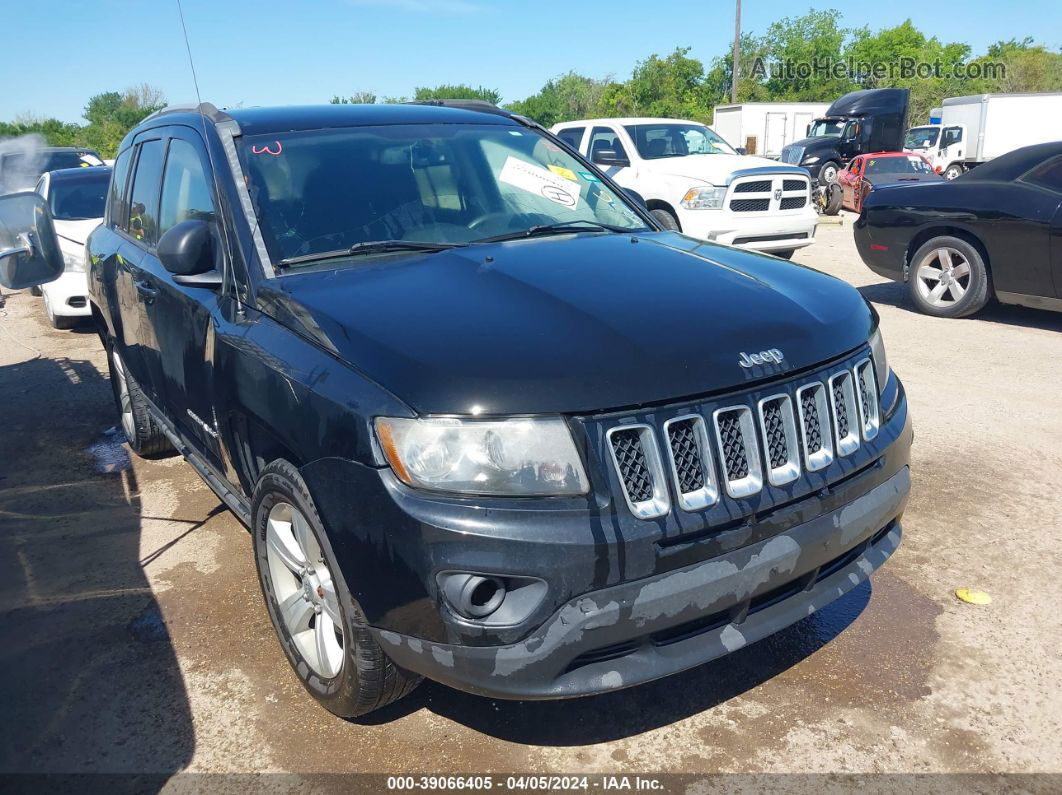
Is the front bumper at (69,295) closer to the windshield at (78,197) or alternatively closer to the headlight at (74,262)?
the headlight at (74,262)

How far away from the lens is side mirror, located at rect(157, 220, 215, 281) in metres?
2.95

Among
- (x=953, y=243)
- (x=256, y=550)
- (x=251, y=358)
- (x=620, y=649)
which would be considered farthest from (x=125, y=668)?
(x=953, y=243)

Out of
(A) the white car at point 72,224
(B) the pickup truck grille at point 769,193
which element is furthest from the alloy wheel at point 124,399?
(B) the pickup truck grille at point 769,193

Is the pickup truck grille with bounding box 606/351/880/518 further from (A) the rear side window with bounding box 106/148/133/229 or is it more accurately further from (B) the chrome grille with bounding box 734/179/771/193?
(B) the chrome grille with bounding box 734/179/771/193

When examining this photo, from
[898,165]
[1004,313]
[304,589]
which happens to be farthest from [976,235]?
[898,165]

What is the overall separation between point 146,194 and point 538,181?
1943mm

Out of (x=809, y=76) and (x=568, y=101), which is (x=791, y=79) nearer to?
(x=809, y=76)

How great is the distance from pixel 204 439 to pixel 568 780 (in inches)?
75.1

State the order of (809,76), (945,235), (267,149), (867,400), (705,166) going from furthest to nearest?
(809,76) → (705,166) → (945,235) → (267,149) → (867,400)

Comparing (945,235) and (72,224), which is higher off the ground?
(72,224)

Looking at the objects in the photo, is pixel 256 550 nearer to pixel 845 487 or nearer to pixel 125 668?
pixel 125 668

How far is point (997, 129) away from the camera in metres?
29.5

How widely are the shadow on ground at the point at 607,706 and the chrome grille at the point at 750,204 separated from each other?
7.58 metres

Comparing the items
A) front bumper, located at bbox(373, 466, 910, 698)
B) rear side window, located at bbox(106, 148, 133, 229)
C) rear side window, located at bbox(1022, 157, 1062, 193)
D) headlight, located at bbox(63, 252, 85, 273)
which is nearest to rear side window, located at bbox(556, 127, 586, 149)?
rear side window, located at bbox(1022, 157, 1062, 193)
